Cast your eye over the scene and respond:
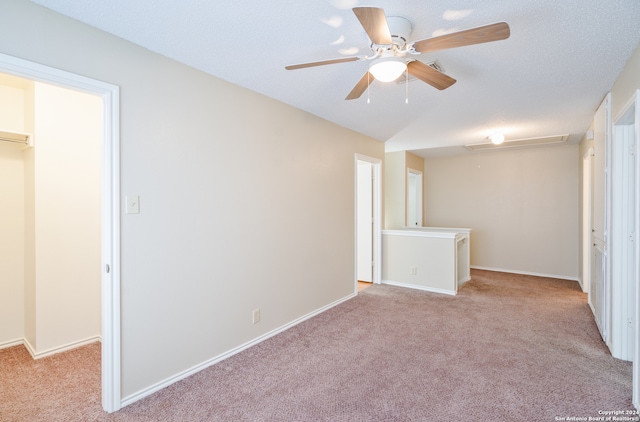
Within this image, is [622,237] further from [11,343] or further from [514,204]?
[11,343]

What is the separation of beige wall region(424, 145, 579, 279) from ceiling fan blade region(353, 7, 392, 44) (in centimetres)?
567

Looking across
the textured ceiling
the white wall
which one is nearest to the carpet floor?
the white wall

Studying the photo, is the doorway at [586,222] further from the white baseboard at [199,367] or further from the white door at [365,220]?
the white baseboard at [199,367]

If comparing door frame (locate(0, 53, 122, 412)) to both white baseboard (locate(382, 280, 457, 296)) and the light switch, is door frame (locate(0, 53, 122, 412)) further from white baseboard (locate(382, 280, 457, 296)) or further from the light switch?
white baseboard (locate(382, 280, 457, 296))

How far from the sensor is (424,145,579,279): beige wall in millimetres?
5742

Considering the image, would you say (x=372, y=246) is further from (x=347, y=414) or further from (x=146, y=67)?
(x=146, y=67)

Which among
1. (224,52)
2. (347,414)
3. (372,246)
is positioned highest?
(224,52)

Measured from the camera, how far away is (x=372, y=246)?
5305 mm

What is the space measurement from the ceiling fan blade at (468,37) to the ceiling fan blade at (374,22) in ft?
0.66

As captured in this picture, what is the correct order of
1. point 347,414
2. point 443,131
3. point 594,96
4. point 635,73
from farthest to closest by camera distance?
point 443,131 < point 594,96 < point 635,73 < point 347,414

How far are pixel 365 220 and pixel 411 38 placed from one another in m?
3.51

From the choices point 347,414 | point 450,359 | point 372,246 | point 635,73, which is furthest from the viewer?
point 372,246

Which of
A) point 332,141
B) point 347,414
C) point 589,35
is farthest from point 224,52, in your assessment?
point 347,414

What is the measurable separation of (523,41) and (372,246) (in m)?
3.66
